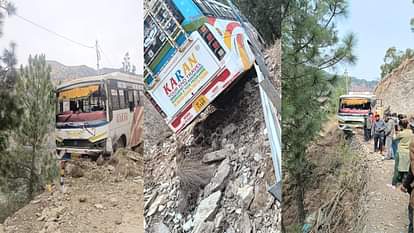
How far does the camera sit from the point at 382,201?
2.51 m

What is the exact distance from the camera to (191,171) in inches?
99.3

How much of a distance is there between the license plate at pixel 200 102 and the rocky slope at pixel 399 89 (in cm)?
99

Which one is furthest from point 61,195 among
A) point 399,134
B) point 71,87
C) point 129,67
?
point 399,134

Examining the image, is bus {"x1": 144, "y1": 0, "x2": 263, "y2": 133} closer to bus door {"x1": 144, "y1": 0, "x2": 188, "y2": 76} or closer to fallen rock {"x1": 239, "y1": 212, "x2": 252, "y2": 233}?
A: bus door {"x1": 144, "y1": 0, "x2": 188, "y2": 76}

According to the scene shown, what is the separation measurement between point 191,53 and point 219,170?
2.28 ft

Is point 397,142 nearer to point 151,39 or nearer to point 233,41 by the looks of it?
point 233,41

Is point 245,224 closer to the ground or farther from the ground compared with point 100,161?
closer to the ground

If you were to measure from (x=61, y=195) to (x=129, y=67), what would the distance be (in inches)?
34.0

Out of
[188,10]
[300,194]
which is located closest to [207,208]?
[300,194]

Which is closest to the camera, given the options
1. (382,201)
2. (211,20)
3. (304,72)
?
(211,20)

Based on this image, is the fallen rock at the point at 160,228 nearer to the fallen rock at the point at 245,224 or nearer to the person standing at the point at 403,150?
the fallen rock at the point at 245,224

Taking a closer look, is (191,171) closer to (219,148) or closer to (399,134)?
(219,148)

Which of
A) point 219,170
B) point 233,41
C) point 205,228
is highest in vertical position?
point 233,41

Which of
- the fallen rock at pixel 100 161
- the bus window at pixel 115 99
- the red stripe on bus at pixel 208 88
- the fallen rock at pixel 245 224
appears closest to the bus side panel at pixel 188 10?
the red stripe on bus at pixel 208 88
